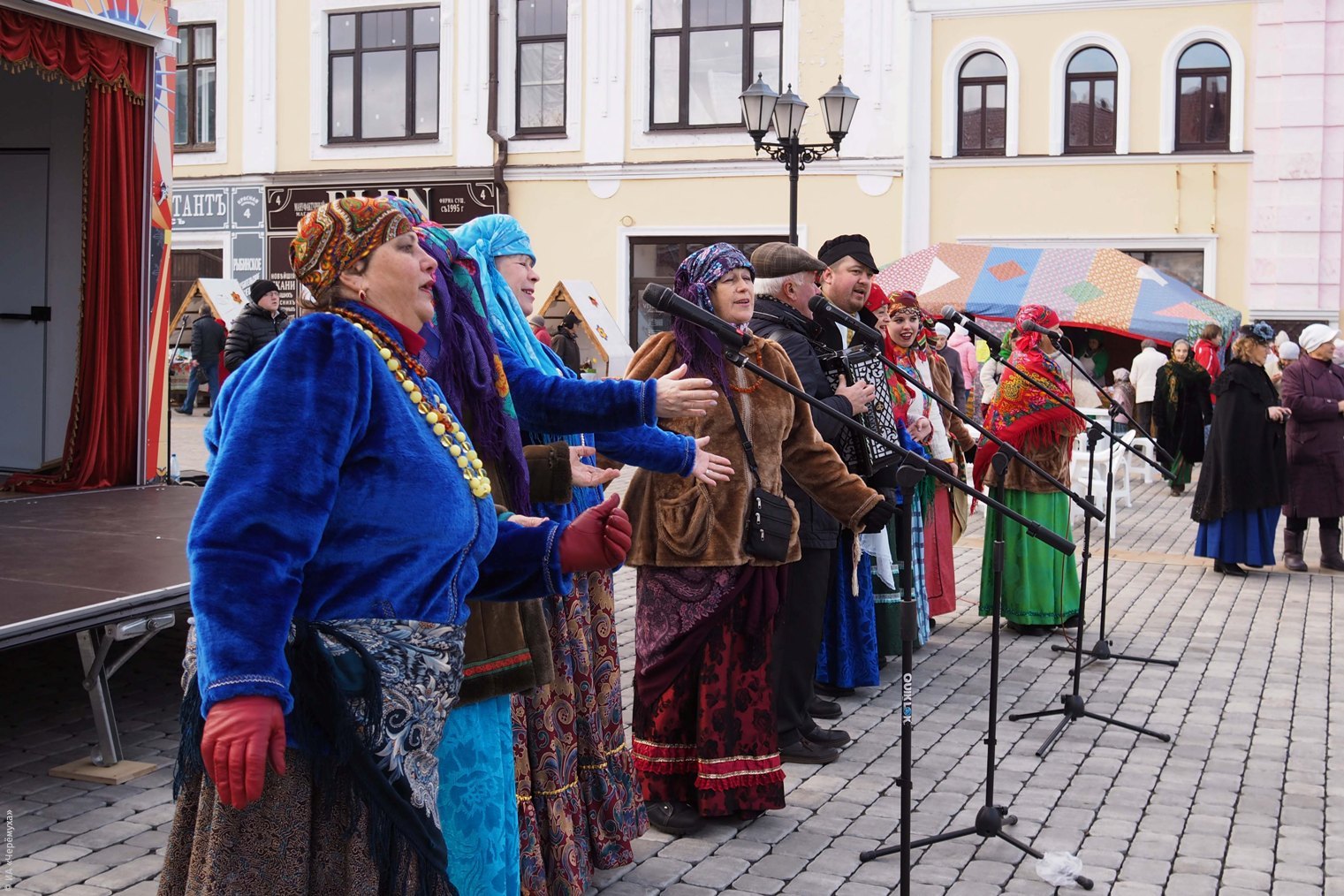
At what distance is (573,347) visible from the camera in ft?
59.6

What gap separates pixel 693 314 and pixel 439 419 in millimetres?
1034

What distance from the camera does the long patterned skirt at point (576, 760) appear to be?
3.68 m

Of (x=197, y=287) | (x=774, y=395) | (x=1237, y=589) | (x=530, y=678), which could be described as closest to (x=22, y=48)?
(x=774, y=395)

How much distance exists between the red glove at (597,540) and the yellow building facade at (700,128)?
656 inches

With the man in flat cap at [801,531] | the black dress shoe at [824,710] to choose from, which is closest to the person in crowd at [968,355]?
the black dress shoe at [824,710]

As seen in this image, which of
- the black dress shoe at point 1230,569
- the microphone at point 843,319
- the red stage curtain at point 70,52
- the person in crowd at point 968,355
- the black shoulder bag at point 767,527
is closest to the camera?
the black shoulder bag at point 767,527

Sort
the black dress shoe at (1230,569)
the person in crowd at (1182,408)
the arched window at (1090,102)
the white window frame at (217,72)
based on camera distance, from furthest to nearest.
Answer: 1. the white window frame at (217,72)
2. the arched window at (1090,102)
3. the person in crowd at (1182,408)
4. the black dress shoe at (1230,569)

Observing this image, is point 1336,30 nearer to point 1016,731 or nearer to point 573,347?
point 573,347

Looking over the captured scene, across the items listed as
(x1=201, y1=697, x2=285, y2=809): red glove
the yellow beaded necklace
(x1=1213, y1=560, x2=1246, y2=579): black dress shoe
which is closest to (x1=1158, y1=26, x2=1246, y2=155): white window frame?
(x1=1213, y1=560, x2=1246, y2=579): black dress shoe

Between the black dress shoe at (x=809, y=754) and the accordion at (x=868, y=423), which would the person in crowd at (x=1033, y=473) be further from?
the black dress shoe at (x=809, y=754)

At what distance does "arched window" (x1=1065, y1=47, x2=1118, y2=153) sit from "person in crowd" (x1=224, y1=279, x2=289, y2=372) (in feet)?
42.8

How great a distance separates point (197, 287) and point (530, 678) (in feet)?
60.2

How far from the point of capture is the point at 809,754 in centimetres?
534

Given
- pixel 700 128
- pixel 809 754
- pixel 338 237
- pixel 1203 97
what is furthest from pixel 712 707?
pixel 700 128
